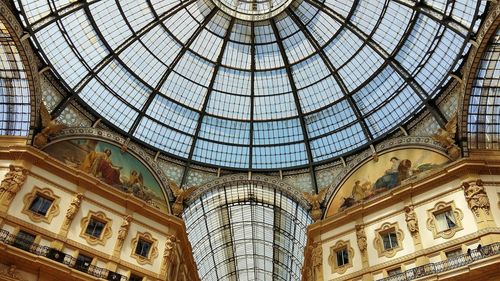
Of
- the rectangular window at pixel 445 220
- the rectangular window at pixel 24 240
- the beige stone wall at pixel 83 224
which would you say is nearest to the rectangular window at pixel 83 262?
the beige stone wall at pixel 83 224

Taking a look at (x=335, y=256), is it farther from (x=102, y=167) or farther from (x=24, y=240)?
(x=24, y=240)

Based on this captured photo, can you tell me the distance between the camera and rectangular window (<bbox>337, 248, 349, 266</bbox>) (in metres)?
26.7

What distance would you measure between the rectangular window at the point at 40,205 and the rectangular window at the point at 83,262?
11.1ft

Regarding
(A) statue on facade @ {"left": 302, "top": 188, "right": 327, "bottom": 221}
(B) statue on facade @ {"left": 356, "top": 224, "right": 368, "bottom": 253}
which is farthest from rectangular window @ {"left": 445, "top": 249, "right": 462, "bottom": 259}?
(A) statue on facade @ {"left": 302, "top": 188, "right": 327, "bottom": 221}

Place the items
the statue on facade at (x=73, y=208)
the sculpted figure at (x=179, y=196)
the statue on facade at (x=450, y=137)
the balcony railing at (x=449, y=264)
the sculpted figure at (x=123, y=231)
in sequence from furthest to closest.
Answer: the sculpted figure at (x=179, y=196)
the statue on facade at (x=450, y=137)
the sculpted figure at (x=123, y=231)
the statue on facade at (x=73, y=208)
the balcony railing at (x=449, y=264)

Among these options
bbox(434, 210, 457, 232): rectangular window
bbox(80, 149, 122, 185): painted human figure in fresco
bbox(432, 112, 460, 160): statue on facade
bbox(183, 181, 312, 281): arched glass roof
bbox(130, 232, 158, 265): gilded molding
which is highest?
bbox(183, 181, 312, 281): arched glass roof

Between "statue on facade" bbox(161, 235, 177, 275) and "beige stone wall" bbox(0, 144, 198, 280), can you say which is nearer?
"beige stone wall" bbox(0, 144, 198, 280)

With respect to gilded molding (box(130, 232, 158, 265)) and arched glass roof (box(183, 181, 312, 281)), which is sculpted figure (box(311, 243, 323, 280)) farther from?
gilded molding (box(130, 232, 158, 265))

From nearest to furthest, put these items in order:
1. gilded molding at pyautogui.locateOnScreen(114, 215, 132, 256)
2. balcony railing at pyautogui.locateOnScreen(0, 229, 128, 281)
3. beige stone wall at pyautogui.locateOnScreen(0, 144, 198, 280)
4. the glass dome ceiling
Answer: balcony railing at pyautogui.locateOnScreen(0, 229, 128, 281), beige stone wall at pyautogui.locateOnScreen(0, 144, 198, 280), gilded molding at pyautogui.locateOnScreen(114, 215, 132, 256), the glass dome ceiling

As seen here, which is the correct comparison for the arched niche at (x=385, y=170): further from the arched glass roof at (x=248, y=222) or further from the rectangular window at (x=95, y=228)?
the rectangular window at (x=95, y=228)

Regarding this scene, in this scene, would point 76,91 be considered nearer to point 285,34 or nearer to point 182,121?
point 182,121

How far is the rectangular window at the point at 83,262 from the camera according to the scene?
2326cm

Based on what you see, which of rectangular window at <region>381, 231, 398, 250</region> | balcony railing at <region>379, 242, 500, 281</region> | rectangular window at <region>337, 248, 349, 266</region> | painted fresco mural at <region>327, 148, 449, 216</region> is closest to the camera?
balcony railing at <region>379, 242, 500, 281</region>

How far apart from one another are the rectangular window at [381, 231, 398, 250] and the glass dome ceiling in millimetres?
Answer: 8557
